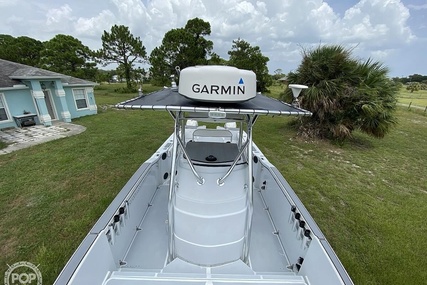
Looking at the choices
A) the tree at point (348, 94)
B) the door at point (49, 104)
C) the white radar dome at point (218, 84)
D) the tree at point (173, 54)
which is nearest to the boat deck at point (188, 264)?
the white radar dome at point (218, 84)

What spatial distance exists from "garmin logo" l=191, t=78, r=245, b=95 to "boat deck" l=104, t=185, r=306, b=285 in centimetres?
159

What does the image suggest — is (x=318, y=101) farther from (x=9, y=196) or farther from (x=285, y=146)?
(x=9, y=196)

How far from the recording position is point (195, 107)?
5.66 ft

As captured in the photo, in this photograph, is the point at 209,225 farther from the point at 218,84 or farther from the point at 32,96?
the point at 32,96

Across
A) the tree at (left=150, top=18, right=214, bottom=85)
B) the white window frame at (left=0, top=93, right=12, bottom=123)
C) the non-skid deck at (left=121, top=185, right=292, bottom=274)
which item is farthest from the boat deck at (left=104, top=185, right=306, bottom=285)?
the tree at (left=150, top=18, right=214, bottom=85)

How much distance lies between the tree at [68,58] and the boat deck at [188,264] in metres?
20.9

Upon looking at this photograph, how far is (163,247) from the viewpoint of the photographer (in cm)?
248

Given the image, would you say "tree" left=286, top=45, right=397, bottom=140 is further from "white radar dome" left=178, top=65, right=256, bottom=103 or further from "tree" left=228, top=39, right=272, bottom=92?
"tree" left=228, top=39, right=272, bottom=92

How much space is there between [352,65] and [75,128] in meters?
10.0

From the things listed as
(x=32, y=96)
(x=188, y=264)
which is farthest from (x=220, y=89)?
(x=32, y=96)

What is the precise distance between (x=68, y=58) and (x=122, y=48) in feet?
15.6

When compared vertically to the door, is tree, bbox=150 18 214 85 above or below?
above

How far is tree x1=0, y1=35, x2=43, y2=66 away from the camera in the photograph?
19.3 meters

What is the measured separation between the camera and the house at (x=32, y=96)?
760 centimetres
